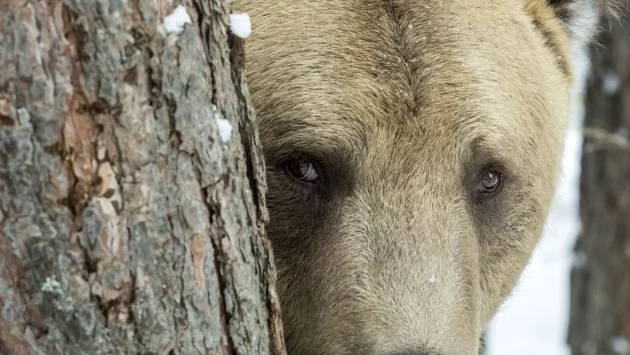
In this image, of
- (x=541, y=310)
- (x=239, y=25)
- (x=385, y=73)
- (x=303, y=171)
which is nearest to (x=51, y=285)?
(x=239, y=25)

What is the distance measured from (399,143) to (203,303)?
1119 mm

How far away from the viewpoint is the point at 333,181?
3.19m

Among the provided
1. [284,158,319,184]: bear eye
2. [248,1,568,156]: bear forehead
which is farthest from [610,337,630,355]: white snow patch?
[284,158,319,184]: bear eye

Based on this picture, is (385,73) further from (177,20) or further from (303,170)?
(177,20)

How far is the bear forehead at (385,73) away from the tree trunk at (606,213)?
3.09m

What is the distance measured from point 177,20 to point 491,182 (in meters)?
1.69

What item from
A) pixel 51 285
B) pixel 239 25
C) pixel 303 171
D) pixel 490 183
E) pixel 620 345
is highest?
pixel 239 25

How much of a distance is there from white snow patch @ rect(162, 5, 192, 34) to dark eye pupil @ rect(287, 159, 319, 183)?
1.15 m

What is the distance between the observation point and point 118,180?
2.05 m

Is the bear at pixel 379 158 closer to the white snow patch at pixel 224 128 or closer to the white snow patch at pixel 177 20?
the white snow patch at pixel 224 128

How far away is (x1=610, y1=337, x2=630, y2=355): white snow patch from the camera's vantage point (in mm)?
6340

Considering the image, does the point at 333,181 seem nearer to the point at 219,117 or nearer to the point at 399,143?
the point at 399,143

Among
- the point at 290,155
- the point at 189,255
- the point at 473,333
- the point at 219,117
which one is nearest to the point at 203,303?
the point at 189,255

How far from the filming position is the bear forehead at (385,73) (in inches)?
123
